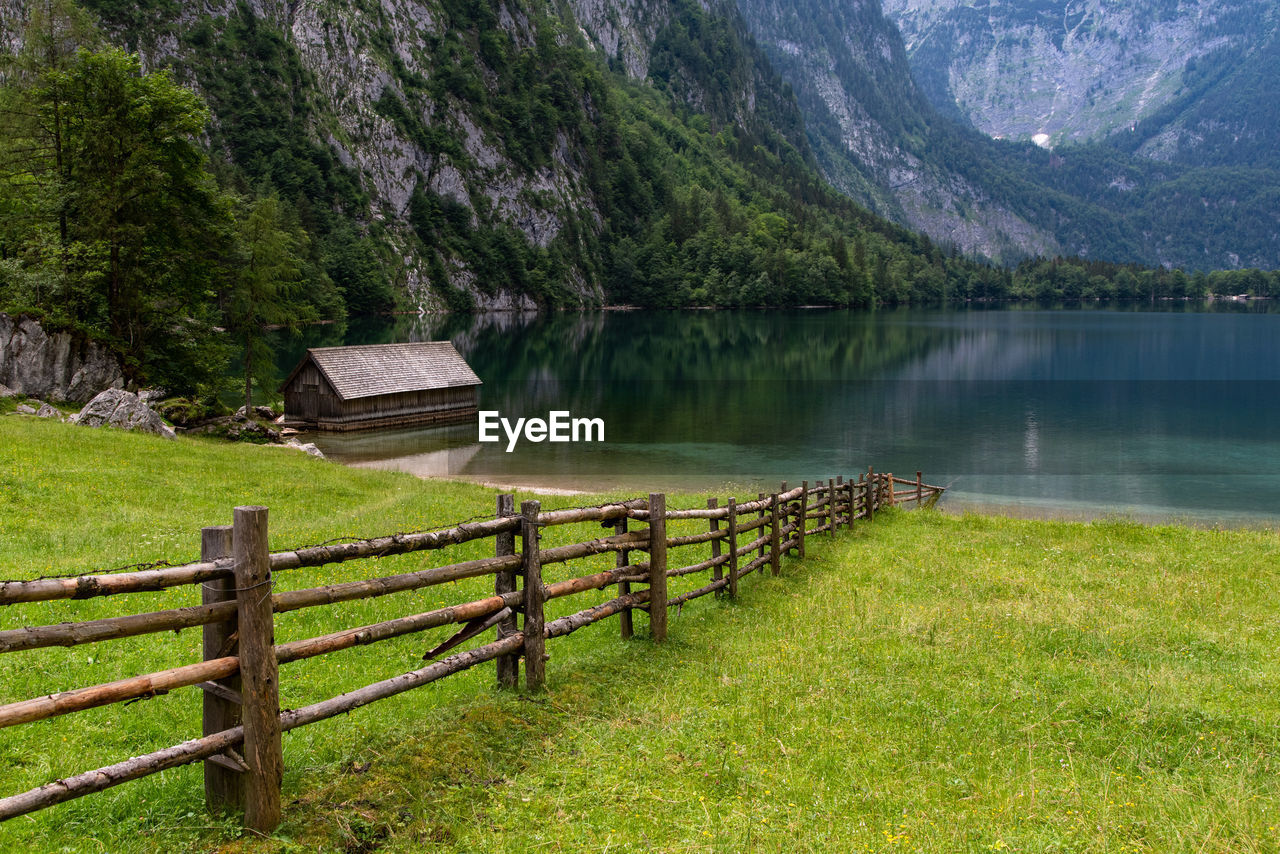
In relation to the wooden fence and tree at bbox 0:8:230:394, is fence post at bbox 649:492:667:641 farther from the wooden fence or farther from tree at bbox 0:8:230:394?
tree at bbox 0:8:230:394

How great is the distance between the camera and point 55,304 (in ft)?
126

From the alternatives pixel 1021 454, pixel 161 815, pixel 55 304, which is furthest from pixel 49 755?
pixel 1021 454

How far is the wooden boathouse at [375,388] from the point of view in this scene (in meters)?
51.4

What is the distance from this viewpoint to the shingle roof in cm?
5125

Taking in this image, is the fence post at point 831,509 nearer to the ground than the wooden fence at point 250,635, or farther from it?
nearer to the ground

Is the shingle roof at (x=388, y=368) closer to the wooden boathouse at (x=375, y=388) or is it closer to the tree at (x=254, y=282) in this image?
the wooden boathouse at (x=375, y=388)

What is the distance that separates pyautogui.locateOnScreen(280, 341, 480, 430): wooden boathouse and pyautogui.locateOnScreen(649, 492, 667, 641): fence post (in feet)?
140

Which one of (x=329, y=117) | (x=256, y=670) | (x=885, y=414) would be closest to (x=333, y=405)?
(x=885, y=414)

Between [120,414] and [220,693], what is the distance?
32.5 m

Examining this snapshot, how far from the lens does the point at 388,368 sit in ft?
179

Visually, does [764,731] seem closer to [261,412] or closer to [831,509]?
[831,509]

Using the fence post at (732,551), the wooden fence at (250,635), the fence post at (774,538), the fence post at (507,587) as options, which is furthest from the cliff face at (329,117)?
the wooden fence at (250,635)

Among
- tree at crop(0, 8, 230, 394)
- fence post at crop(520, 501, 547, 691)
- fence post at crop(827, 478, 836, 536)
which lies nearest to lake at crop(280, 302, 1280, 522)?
tree at crop(0, 8, 230, 394)

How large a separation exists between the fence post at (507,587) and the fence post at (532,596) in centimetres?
13
